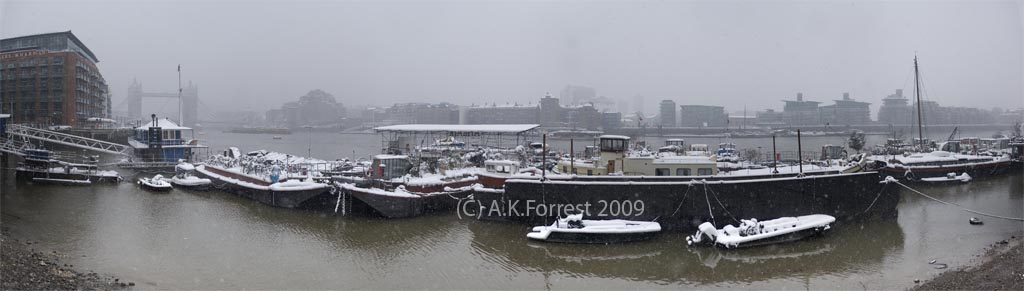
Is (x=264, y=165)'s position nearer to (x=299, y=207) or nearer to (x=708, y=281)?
(x=299, y=207)

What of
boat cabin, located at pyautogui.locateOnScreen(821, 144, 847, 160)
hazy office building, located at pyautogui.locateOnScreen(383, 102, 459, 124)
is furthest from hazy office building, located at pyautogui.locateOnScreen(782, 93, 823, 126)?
boat cabin, located at pyautogui.locateOnScreen(821, 144, 847, 160)

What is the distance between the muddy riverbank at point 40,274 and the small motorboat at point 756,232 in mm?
9775

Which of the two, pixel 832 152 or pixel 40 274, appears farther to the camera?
pixel 832 152

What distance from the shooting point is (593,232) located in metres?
11.3

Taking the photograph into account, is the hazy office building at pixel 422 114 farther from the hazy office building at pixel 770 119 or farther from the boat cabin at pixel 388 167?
the boat cabin at pixel 388 167

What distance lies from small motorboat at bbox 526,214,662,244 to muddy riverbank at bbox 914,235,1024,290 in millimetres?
4518

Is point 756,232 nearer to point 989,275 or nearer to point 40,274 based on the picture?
point 989,275

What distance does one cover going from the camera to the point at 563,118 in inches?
3632

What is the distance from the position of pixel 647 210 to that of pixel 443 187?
5619 mm

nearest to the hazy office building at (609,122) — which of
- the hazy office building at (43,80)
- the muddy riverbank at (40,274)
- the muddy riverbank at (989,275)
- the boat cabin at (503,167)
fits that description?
the hazy office building at (43,80)

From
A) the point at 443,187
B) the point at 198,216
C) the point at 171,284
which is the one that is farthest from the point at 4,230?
the point at 443,187

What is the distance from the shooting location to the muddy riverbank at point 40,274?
24.4ft

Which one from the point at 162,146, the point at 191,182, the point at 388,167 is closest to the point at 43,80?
the point at 162,146

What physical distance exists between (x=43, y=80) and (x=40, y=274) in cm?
3087
